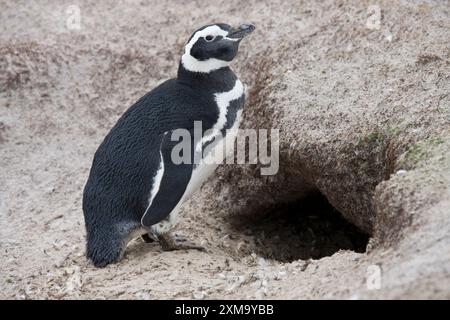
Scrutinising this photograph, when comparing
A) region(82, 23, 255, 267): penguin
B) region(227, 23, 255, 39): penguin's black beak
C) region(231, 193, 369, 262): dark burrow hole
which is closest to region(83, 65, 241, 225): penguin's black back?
region(82, 23, 255, 267): penguin

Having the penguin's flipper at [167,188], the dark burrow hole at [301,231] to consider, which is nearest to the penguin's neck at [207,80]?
the penguin's flipper at [167,188]

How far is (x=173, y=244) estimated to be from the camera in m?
4.07

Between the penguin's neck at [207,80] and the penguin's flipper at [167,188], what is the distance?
1.24ft

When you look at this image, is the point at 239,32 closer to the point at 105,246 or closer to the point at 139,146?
the point at 139,146

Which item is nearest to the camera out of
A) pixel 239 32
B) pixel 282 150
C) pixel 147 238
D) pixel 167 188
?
pixel 167 188

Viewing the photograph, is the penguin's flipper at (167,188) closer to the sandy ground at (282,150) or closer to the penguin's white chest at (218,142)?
the penguin's white chest at (218,142)

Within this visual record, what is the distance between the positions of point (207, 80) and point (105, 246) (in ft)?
3.02

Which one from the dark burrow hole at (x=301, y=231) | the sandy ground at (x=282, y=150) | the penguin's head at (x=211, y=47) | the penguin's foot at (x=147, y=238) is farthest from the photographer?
the dark burrow hole at (x=301, y=231)

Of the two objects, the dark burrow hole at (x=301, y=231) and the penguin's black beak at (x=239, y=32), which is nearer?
the penguin's black beak at (x=239, y=32)

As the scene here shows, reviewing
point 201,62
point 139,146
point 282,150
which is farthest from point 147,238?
point 201,62

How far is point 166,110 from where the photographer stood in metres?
3.99

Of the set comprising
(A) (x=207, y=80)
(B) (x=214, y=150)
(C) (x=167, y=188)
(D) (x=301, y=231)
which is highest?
(A) (x=207, y=80)

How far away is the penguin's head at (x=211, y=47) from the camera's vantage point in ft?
13.3

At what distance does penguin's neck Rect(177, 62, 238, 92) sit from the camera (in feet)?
13.5
